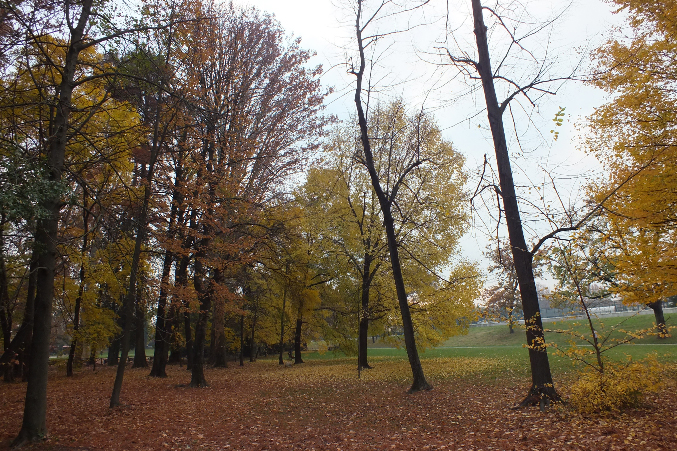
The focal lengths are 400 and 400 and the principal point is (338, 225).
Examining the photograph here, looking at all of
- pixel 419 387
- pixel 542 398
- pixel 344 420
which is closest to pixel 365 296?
pixel 419 387

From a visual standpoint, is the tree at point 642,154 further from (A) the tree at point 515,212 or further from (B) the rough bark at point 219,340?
(B) the rough bark at point 219,340

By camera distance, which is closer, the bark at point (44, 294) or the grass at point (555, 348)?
the bark at point (44, 294)

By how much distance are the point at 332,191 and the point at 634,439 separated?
13.4 meters

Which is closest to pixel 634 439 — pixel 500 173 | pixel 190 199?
pixel 500 173

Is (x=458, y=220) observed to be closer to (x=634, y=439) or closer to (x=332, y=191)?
(x=332, y=191)

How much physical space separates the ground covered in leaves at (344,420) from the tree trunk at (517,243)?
0.60 m

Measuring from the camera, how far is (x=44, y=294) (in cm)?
652

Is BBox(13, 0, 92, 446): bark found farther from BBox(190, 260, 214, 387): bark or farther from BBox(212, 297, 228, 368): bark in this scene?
BBox(212, 297, 228, 368): bark

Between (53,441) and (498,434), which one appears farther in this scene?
(53,441)

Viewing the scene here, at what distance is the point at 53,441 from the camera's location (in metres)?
6.24

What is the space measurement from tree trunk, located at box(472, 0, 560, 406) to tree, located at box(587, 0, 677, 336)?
1564mm

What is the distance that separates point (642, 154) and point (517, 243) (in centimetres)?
334

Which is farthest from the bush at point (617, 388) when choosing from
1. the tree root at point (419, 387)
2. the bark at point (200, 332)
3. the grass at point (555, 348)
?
the bark at point (200, 332)

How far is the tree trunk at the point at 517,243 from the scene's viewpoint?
7.00 m
